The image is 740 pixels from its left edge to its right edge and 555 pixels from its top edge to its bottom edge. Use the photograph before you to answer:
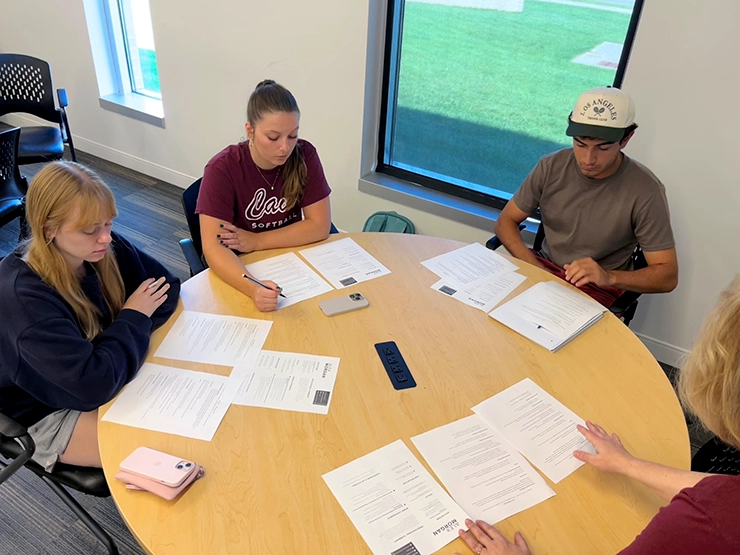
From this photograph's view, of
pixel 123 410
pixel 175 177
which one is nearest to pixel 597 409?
pixel 123 410

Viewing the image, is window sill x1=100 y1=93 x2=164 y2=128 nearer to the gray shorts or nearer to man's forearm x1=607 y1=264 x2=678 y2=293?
the gray shorts

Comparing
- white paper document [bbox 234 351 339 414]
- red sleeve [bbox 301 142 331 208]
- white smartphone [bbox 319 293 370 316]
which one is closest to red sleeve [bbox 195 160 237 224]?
red sleeve [bbox 301 142 331 208]

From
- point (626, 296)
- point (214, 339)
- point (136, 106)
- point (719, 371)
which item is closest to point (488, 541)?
point (719, 371)

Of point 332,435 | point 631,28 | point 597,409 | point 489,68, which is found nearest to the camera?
point 332,435

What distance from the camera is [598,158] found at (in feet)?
6.07

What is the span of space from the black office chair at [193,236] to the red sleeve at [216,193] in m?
0.09

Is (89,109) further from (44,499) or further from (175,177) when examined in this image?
(44,499)

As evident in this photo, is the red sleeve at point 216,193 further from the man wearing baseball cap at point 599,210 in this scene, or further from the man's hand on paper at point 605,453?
the man's hand on paper at point 605,453

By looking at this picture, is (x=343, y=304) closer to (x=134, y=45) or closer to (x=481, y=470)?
(x=481, y=470)

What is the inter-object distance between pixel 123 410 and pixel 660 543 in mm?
1091

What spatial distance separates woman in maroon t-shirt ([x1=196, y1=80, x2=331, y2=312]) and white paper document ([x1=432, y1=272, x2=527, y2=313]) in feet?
1.76

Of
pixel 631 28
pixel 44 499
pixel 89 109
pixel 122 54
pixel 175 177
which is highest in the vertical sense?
pixel 631 28

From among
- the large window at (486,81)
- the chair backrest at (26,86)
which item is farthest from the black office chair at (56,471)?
the chair backrest at (26,86)

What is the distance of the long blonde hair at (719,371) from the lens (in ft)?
2.76
